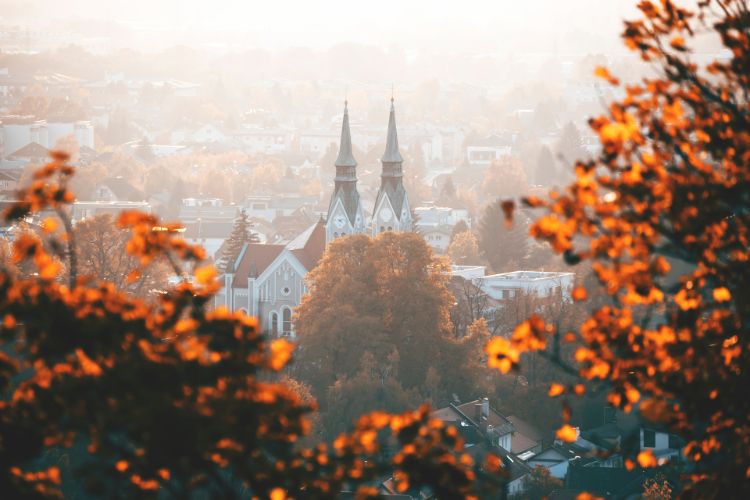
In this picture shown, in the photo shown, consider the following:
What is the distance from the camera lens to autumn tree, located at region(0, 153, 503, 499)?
29.2ft

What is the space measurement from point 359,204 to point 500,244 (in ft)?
75.2

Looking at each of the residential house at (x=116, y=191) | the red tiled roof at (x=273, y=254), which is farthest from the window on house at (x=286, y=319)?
the residential house at (x=116, y=191)

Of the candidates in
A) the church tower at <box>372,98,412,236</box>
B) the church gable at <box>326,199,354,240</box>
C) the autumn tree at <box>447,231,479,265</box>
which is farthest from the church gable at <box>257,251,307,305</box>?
the autumn tree at <box>447,231,479,265</box>

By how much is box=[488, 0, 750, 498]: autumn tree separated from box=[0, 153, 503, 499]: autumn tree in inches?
30.2

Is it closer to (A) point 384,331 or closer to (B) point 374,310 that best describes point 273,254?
(B) point 374,310

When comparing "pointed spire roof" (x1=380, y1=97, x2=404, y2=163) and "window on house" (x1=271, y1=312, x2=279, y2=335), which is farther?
"pointed spire roof" (x1=380, y1=97, x2=404, y2=163)

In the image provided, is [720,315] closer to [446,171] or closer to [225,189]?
[225,189]

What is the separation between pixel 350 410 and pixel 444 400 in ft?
10.3

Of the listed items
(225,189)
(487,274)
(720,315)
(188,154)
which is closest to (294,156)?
(188,154)

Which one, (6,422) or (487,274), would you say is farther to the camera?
(487,274)

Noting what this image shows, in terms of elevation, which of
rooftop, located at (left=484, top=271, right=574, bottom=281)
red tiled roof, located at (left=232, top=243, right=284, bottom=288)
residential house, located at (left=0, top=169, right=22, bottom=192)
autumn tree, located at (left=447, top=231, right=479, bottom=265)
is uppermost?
residential house, located at (left=0, top=169, right=22, bottom=192)

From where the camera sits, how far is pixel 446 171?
148m

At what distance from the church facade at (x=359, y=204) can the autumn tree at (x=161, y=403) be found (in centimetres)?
4585

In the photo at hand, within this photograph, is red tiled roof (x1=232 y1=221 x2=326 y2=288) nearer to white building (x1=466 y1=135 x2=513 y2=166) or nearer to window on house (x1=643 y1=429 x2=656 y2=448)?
window on house (x1=643 y1=429 x2=656 y2=448)
